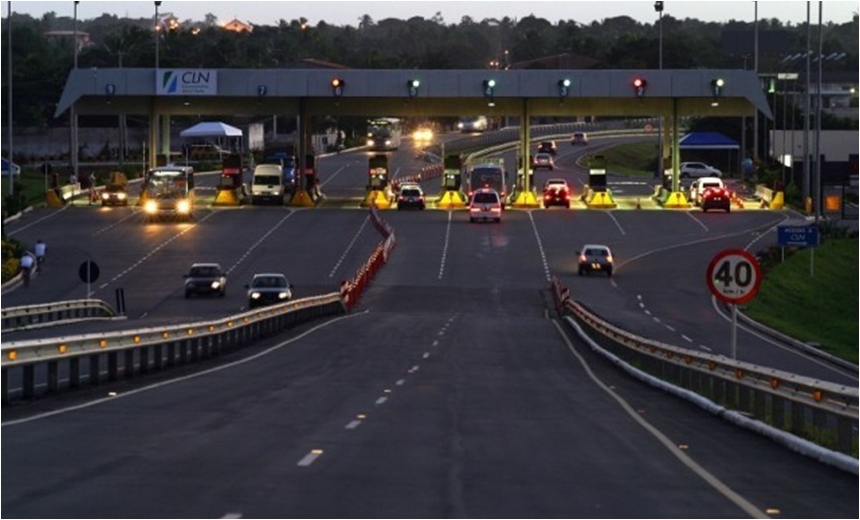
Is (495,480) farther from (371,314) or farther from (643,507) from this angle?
(371,314)

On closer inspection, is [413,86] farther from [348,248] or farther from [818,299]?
[818,299]

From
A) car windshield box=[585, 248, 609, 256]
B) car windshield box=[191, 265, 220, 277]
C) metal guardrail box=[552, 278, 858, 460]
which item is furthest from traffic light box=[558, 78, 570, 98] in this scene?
metal guardrail box=[552, 278, 858, 460]

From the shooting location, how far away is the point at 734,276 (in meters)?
23.3

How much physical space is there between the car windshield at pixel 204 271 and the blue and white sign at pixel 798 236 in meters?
21.9

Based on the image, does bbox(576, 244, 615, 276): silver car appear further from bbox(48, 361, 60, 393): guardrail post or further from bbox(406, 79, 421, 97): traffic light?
bbox(48, 361, 60, 393): guardrail post

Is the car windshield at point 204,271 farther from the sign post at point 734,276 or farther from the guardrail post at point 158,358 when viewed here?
the sign post at point 734,276

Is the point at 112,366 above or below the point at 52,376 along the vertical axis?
below

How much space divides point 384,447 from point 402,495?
3648 mm

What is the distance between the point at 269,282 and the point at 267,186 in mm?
41246

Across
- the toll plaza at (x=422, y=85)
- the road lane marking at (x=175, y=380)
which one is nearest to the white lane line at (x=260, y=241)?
the toll plaza at (x=422, y=85)

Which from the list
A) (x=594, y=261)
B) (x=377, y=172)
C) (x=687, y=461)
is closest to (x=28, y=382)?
(x=687, y=461)

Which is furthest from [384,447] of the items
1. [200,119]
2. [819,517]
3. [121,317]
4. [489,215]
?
[200,119]

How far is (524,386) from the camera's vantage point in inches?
1085

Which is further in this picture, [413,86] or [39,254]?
[413,86]
